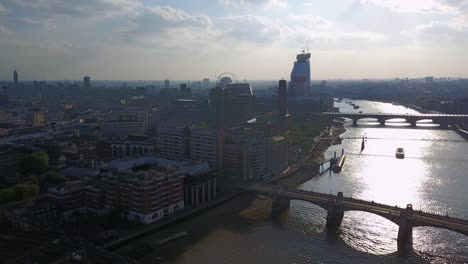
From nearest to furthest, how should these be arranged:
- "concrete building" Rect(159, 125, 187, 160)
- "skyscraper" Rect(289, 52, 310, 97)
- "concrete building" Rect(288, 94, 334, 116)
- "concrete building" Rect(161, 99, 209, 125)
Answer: "concrete building" Rect(159, 125, 187, 160), "concrete building" Rect(161, 99, 209, 125), "concrete building" Rect(288, 94, 334, 116), "skyscraper" Rect(289, 52, 310, 97)

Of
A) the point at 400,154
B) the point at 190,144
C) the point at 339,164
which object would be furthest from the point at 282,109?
the point at 190,144

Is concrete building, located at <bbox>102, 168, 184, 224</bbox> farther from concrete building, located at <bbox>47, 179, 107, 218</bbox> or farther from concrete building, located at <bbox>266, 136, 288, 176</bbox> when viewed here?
concrete building, located at <bbox>266, 136, 288, 176</bbox>

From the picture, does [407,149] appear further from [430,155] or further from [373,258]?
[373,258]

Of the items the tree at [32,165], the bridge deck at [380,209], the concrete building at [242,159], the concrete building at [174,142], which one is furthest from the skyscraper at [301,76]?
the bridge deck at [380,209]

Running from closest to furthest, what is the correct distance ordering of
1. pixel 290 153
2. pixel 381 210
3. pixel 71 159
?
pixel 381 210 → pixel 71 159 → pixel 290 153

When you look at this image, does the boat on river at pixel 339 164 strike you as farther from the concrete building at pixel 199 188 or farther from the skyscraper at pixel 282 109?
the skyscraper at pixel 282 109

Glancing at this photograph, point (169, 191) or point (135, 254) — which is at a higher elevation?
point (169, 191)

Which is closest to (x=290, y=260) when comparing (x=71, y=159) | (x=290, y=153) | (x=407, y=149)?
(x=290, y=153)

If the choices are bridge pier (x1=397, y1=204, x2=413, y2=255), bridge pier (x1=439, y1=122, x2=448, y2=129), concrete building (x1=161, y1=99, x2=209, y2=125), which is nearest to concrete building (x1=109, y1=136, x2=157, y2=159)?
concrete building (x1=161, y1=99, x2=209, y2=125)
